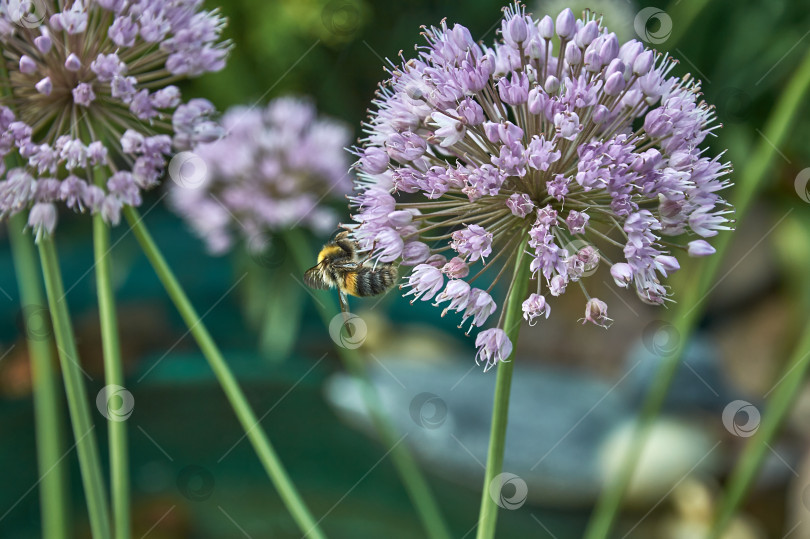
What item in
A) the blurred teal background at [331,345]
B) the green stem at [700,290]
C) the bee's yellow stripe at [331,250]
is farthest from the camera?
the blurred teal background at [331,345]

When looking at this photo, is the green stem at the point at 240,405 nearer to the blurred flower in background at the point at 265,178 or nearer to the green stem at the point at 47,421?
the green stem at the point at 47,421

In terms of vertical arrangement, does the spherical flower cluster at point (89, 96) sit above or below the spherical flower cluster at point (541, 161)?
below

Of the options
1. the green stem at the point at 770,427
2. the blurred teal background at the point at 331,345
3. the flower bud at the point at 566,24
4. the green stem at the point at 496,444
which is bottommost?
the blurred teal background at the point at 331,345

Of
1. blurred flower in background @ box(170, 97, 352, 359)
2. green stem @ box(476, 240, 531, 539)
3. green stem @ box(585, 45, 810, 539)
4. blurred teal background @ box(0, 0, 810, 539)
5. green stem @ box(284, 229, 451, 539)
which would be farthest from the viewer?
blurred teal background @ box(0, 0, 810, 539)

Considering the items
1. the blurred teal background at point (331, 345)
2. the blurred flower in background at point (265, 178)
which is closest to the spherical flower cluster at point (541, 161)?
the blurred flower in background at point (265, 178)

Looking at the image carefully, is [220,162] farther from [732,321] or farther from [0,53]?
[732,321]

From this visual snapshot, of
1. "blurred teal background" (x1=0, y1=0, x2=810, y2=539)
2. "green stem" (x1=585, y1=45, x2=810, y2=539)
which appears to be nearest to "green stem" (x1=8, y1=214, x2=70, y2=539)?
"green stem" (x1=585, y1=45, x2=810, y2=539)

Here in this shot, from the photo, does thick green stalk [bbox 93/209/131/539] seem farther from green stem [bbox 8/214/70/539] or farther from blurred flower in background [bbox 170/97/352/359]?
blurred flower in background [bbox 170/97/352/359]
